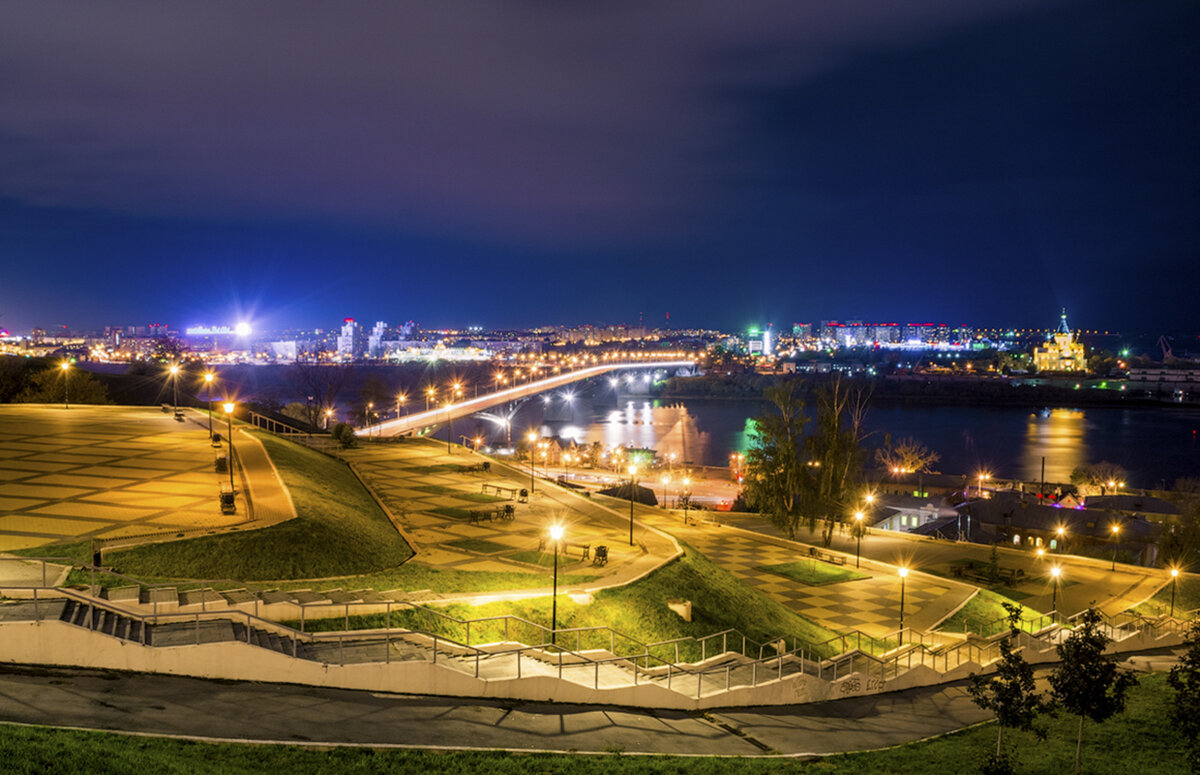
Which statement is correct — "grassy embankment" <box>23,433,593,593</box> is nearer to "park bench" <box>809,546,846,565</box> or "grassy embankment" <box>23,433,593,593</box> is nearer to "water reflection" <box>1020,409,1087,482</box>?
"park bench" <box>809,546,846,565</box>

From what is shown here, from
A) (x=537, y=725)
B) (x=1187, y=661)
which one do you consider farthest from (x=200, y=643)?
(x=1187, y=661)

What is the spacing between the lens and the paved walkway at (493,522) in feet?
58.6

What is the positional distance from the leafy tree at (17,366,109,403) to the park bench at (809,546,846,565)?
1465 inches

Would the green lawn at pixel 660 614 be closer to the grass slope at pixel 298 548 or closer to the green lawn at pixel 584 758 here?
the grass slope at pixel 298 548

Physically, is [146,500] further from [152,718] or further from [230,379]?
[230,379]

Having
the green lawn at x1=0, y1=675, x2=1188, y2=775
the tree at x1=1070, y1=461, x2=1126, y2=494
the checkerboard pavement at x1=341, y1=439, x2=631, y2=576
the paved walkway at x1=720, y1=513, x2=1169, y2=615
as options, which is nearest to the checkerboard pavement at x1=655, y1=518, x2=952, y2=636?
the paved walkway at x1=720, y1=513, x2=1169, y2=615

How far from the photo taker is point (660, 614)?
15.6 m

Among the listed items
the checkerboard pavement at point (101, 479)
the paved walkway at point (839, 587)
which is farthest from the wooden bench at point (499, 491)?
the checkerboard pavement at point (101, 479)

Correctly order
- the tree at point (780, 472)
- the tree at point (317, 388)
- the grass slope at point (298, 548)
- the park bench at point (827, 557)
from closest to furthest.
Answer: the grass slope at point (298, 548) < the park bench at point (827, 557) < the tree at point (780, 472) < the tree at point (317, 388)

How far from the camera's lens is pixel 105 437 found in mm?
26469

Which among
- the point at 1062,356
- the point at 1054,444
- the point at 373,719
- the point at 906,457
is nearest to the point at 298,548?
the point at 373,719

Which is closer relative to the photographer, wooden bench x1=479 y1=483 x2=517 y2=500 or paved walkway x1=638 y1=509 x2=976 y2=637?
paved walkway x1=638 y1=509 x2=976 y2=637

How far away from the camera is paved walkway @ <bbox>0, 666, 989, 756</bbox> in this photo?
7.66m

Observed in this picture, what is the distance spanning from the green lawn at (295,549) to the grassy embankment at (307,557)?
0.6 inches
